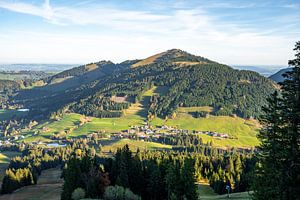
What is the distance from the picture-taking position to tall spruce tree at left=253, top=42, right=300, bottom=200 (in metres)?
30.3

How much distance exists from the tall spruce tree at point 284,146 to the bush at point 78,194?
5103 centimetres

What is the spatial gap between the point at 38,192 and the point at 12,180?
1551cm

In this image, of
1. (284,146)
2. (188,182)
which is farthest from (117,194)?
(284,146)

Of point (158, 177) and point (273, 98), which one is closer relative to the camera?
point (273, 98)

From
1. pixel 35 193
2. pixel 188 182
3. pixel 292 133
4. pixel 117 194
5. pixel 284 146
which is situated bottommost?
pixel 35 193

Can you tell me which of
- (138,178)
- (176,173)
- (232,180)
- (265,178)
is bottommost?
(232,180)

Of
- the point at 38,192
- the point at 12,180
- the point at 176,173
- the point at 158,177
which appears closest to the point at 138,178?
the point at 158,177

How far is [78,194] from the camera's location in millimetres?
75875

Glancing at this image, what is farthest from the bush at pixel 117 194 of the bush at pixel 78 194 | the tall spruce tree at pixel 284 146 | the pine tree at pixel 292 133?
the pine tree at pixel 292 133

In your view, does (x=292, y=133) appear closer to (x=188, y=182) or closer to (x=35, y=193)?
(x=188, y=182)

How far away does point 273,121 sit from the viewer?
32125 millimetres

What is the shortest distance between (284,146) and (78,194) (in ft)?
180

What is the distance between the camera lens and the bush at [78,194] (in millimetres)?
75450

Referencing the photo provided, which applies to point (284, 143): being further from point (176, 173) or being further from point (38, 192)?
point (38, 192)
